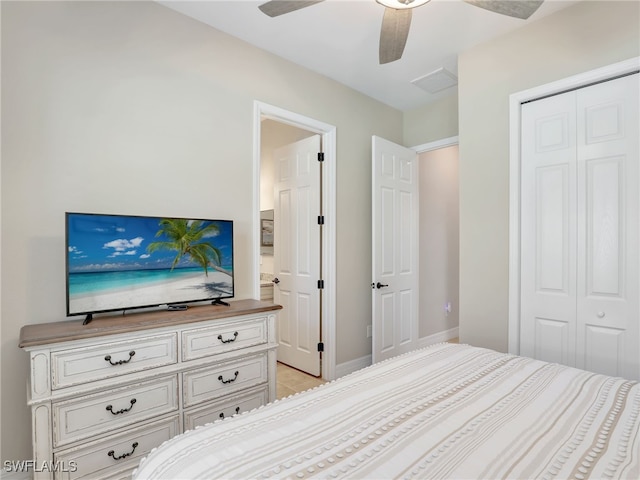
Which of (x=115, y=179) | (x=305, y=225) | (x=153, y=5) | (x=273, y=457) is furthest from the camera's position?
(x=305, y=225)

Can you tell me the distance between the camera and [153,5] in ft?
7.34

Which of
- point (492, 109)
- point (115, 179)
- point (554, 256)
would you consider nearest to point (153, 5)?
point (115, 179)

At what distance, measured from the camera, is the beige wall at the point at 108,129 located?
5.86 ft

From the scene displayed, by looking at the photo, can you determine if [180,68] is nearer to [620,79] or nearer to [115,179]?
[115,179]

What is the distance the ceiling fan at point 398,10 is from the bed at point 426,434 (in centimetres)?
167

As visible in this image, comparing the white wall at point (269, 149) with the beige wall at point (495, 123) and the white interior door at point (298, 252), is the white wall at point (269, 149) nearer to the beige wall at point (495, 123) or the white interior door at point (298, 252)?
the white interior door at point (298, 252)

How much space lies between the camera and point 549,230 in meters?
2.39

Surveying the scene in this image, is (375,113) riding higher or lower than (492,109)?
higher

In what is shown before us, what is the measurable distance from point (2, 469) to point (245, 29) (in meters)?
2.98

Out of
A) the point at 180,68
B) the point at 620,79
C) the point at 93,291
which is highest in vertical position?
the point at 180,68

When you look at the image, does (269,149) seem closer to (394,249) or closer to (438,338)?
(394,249)

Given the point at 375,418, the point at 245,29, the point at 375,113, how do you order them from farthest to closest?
1. the point at 375,113
2. the point at 245,29
3. the point at 375,418

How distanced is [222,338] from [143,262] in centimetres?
63

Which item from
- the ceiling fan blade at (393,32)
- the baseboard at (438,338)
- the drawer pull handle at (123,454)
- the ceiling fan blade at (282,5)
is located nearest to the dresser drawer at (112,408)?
the drawer pull handle at (123,454)
